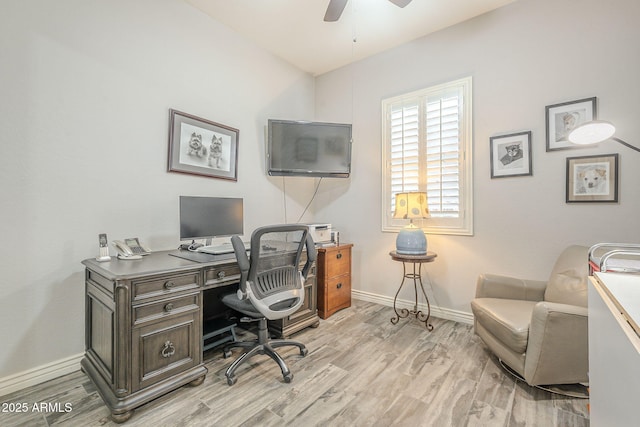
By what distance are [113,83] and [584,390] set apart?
3.89 metres

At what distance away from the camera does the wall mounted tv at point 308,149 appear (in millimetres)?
3150

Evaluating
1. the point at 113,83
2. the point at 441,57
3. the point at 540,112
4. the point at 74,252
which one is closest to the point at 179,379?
the point at 74,252

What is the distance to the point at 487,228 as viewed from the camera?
2.69 meters

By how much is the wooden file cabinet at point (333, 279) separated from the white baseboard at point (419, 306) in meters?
0.35

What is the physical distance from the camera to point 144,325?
5.19 feet

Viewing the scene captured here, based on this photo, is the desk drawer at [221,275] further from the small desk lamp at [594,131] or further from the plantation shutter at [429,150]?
the small desk lamp at [594,131]

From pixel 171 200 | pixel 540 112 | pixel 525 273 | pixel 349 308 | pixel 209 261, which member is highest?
pixel 540 112

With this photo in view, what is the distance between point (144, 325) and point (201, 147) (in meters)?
1.68

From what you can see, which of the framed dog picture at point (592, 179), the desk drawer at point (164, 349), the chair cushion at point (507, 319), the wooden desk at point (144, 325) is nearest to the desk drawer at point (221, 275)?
the wooden desk at point (144, 325)

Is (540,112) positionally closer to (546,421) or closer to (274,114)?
(546,421)

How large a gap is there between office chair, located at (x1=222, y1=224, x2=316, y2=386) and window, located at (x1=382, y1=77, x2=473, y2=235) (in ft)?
5.25

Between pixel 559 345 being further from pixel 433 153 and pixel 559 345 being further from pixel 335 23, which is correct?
pixel 335 23

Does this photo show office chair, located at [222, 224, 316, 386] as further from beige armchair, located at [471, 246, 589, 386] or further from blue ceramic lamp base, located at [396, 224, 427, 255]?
beige armchair, located at [471, 246, 589, 386]

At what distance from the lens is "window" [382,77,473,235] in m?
2.81
